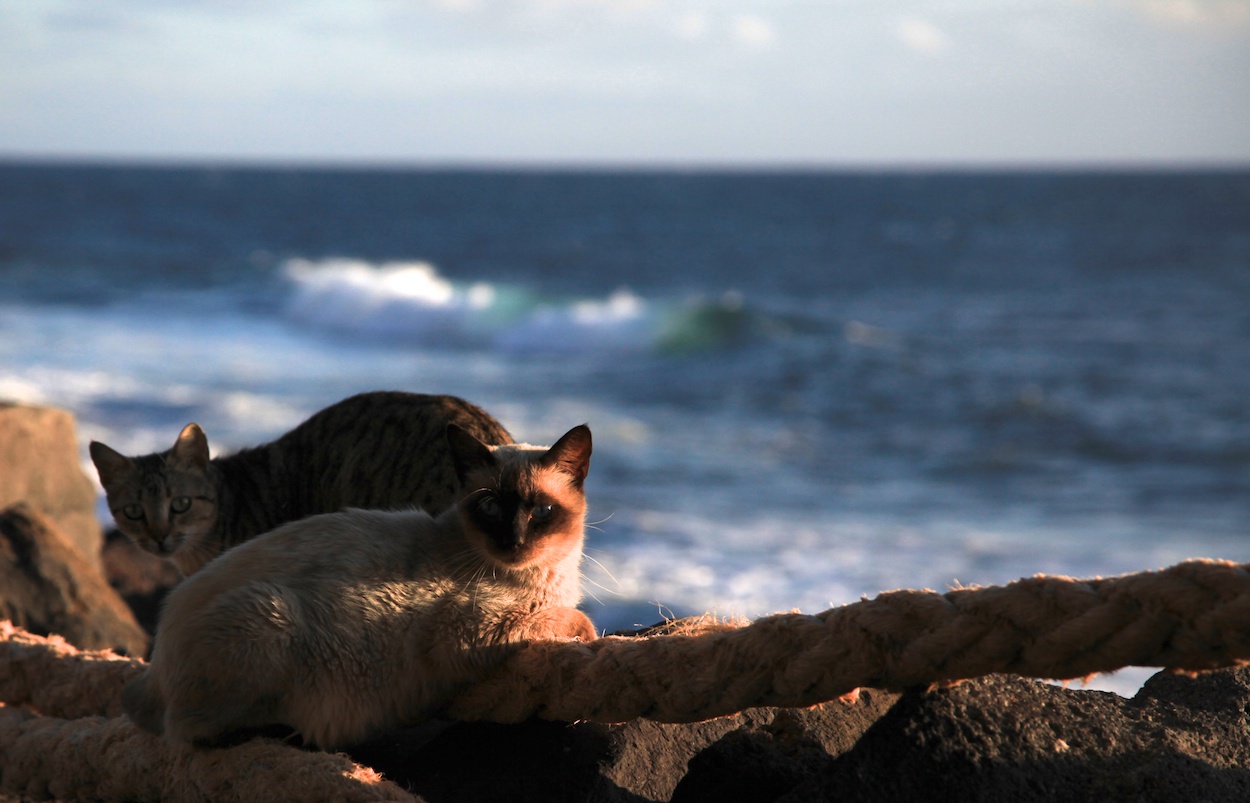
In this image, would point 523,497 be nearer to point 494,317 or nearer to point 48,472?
point 48,472

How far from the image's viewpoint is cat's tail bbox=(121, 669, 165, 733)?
97.2 inches

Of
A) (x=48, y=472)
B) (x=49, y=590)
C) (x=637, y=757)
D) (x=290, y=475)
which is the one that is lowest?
(x=49, y=590)

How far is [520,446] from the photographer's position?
116 inches

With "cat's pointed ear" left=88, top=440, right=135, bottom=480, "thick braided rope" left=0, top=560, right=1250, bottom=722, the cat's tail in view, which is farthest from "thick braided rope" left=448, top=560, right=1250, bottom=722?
"cat's pointed ear" left=88, top=440, right=135, bottom=480

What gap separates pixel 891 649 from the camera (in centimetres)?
203

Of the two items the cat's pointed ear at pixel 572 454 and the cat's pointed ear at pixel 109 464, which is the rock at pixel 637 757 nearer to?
the cat's pointed ear at pixel 572 454

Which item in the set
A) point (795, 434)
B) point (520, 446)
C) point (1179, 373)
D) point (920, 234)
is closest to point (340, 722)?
point (520, 446)

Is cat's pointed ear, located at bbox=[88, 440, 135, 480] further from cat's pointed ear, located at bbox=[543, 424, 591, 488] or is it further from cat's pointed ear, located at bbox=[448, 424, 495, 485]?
cat's pointed ear, located at bbox=[543, 424, 591, 488]

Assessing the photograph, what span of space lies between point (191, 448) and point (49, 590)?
153 centimetres

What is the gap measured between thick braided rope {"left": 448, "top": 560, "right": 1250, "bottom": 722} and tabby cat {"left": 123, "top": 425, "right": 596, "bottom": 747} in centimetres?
14

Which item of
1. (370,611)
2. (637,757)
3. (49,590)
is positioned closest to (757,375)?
(49,590)

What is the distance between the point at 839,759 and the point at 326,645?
1071 millimetres

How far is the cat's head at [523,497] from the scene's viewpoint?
2578mm

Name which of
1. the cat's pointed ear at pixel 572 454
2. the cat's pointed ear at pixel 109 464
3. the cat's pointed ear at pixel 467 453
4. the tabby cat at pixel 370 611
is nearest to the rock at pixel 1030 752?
the tabby cat at pixel 370 611
